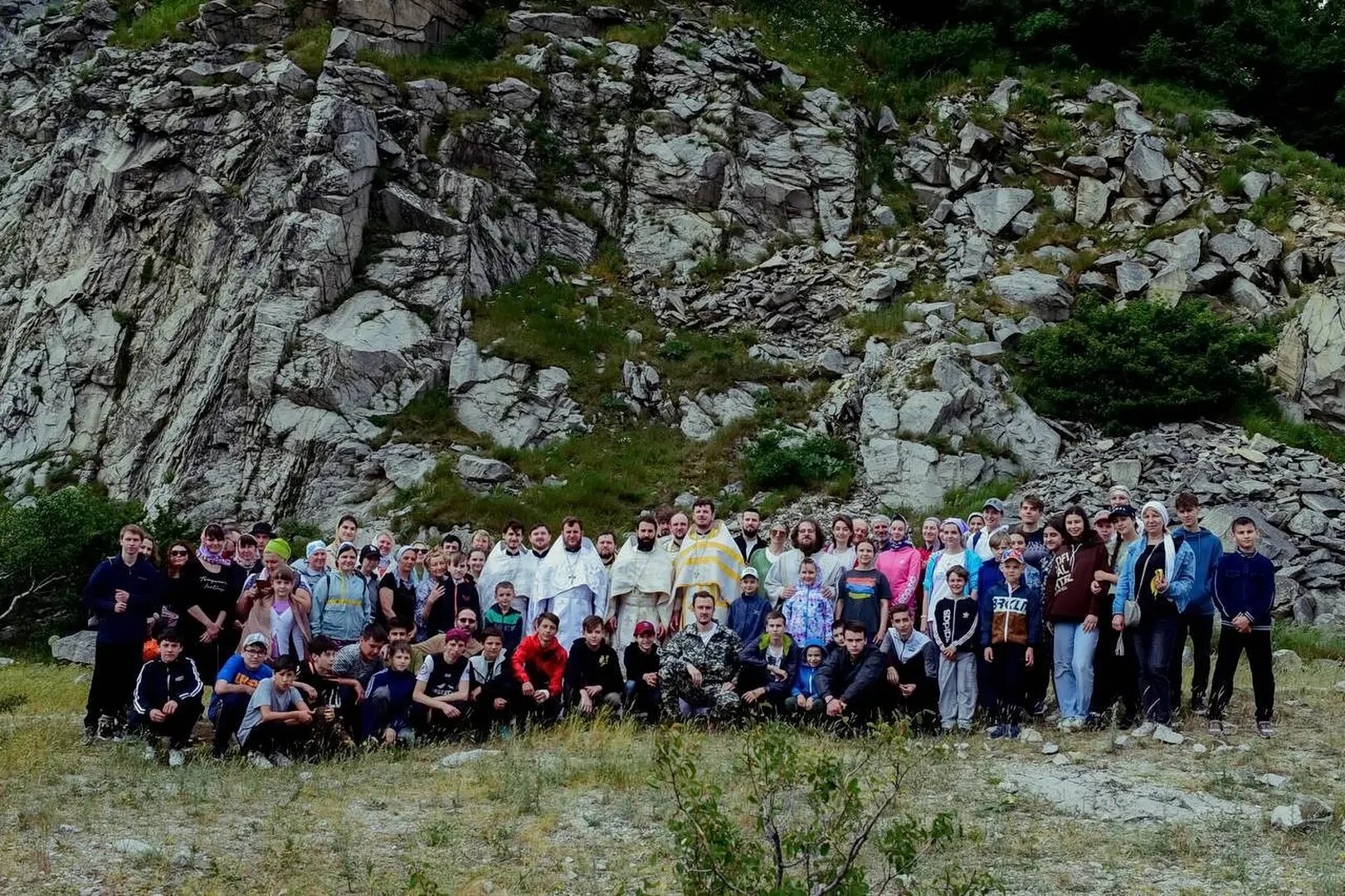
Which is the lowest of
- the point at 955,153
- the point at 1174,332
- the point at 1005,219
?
the point at 1174,332

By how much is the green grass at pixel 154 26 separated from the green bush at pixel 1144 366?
71.3 feet

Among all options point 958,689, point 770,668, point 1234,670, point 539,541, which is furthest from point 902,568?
point 539,541

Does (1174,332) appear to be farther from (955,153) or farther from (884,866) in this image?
(884,866)

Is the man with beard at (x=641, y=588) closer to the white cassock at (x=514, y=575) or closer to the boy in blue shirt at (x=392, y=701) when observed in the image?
the white cassock at (x=514, y=575)

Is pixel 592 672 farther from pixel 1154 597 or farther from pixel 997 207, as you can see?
pixel 997 207

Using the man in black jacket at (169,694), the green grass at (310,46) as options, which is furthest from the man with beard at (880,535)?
the green grass at (310,46)

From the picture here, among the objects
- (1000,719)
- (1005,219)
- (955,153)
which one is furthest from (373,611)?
(955,153)

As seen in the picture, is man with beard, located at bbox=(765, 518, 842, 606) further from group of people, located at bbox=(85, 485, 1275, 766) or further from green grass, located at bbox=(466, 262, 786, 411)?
green grass, located at bbox=(466, 262, 786, 411)

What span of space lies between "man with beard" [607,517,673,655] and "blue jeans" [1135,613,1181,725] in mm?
4396

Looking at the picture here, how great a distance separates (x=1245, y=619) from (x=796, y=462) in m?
11.2

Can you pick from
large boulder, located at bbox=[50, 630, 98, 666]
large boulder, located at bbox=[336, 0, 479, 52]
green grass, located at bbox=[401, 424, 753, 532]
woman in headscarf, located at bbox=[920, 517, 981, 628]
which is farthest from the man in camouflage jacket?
large boulder, located at bbox=[336, 0, 479, 52]

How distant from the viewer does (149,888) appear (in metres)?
5.93

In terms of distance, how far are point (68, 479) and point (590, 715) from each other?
1684 centimetres

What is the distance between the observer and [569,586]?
10883 millimetres
